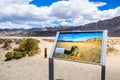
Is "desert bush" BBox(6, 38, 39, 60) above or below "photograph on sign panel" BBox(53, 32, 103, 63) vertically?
below

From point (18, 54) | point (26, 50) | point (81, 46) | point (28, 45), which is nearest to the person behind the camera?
point (81, 46)

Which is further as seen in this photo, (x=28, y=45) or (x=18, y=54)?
(x=28, y=45)

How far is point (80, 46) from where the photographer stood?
6.42 meters

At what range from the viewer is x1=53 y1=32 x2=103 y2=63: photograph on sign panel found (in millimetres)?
6052

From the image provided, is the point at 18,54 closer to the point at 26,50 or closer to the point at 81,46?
the point at 26,50

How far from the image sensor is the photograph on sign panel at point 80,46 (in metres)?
6.05

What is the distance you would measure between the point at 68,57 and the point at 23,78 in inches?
144

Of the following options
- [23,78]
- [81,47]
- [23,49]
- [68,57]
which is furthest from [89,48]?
[23,49]

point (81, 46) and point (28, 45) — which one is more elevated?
point (81, 46)

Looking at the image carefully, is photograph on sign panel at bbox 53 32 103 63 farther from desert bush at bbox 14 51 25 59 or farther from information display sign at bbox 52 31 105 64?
desert bush at bbox 14 51 25 59

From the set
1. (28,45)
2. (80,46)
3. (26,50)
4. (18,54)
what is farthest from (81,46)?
→ (28,45)

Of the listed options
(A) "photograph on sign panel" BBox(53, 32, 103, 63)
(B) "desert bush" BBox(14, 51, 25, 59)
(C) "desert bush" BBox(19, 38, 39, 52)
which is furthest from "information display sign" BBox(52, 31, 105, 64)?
(C) "desert bush" BBox(19, 38, 39, 52)

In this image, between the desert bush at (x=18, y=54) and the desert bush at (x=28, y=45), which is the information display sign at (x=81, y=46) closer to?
the desert bush at (x=18, y=54)

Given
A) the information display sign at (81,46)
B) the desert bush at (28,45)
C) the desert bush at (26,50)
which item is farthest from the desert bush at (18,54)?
the information display sign at (81,46)
